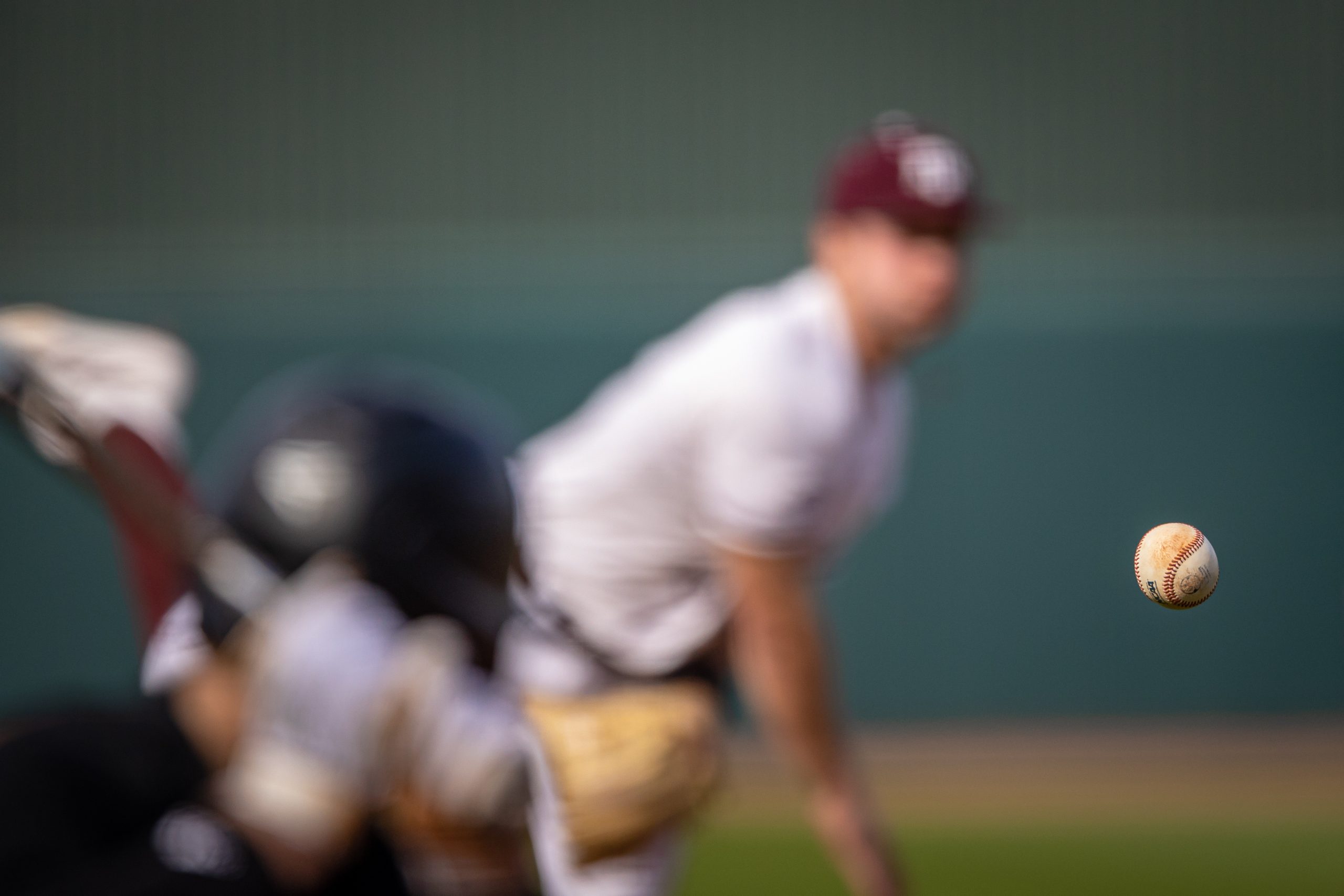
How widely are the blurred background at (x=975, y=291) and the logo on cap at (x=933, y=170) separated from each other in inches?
149

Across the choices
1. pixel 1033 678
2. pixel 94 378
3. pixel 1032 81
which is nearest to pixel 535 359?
pixel 1033 678

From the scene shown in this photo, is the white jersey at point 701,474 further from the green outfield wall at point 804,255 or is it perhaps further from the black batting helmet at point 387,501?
the green outfield wall at point 804,255

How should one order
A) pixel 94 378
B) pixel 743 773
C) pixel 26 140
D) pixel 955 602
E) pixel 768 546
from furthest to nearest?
pixel 26 140
pixel 955 602
pixel 743 773
pixel 768 546
pixel 94 378

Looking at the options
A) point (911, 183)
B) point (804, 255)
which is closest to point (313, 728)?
point (911, 183)

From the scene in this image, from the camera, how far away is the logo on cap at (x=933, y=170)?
2920 mm

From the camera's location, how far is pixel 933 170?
2963mm

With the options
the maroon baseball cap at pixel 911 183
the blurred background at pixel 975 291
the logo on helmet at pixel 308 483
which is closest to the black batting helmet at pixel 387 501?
the logo on helmet at pixel 308 483

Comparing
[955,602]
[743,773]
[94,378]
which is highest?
[94,378]

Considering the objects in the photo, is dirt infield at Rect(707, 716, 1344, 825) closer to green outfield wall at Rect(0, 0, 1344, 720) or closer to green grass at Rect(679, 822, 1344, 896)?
green outfield wall at Rect(0, 0, 1344, 720)

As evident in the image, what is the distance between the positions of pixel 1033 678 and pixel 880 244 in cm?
673

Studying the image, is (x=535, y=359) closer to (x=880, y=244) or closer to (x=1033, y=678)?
(x=1033, y=678)

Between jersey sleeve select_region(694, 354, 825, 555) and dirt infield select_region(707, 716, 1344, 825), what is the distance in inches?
197

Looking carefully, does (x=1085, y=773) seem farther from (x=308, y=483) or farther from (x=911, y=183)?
(x=308, y=483)

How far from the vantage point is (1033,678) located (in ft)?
30.2
